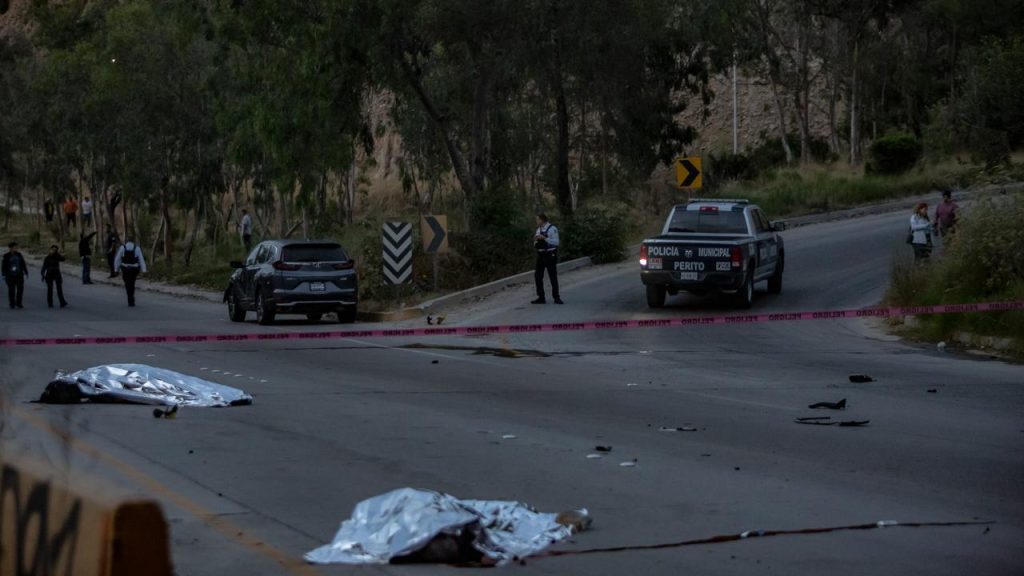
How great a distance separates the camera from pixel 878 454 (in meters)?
10.9

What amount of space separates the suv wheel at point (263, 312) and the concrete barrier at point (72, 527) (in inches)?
891

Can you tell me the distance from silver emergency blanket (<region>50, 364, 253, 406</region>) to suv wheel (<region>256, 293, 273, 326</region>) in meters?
12.8

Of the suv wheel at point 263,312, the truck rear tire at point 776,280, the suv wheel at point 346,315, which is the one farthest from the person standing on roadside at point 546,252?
the suv wheel at point 263,312

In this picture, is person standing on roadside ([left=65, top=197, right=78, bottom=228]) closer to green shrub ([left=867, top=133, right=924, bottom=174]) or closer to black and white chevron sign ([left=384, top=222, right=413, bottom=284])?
green shrub ([left=867, top=133, right=924, bottom=174])

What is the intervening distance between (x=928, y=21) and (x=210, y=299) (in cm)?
3363

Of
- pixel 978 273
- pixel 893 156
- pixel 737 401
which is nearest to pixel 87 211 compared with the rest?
pixel 893 156

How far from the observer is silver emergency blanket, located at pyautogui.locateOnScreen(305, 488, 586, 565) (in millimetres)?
7262

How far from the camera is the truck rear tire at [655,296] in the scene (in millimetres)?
26484

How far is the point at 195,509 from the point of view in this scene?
8.73 metres

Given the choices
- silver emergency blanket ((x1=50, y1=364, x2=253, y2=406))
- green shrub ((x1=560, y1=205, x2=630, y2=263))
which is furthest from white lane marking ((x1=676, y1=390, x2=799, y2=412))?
green shrub ((x1=560, y1=205, x2=630, y2=263))

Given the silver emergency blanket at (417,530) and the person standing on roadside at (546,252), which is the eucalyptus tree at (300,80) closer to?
the person standing on roadside at (546,252)

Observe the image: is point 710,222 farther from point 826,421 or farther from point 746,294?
point 826,421

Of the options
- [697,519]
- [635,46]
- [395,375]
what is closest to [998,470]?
[697,519]

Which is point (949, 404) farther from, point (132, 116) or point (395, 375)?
point (132, 116)
